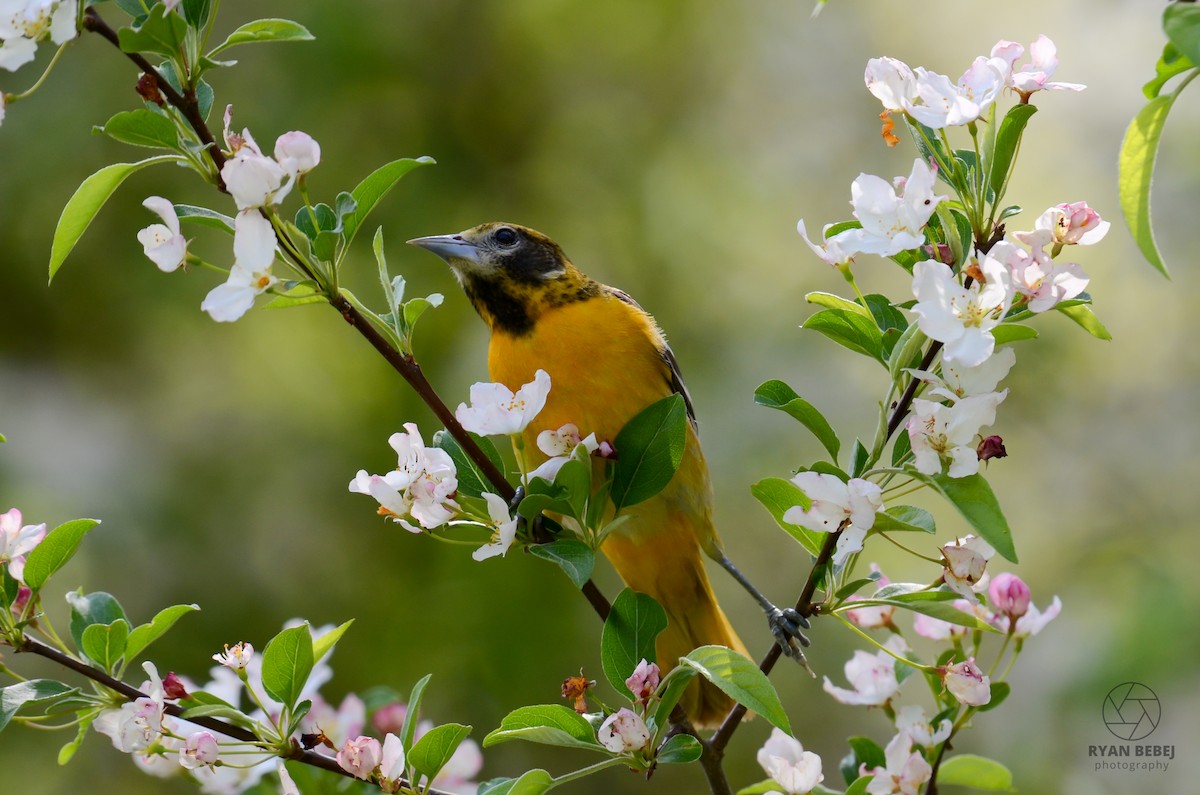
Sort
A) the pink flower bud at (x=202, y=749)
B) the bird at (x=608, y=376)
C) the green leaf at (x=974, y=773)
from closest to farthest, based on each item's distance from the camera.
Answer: the pink flower bud at (x=202, y=749)
the green leaf at (x=974, y=773)
the bird at (x=608, y=376)

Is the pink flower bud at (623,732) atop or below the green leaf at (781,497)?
below

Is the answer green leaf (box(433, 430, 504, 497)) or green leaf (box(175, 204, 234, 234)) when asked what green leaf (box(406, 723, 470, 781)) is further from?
green leaf (box(175, 204, 234, 234))

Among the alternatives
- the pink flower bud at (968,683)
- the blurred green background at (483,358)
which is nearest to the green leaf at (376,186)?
the pink flower bud at (968,683)

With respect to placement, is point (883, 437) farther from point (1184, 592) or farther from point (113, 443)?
point (113, 443)

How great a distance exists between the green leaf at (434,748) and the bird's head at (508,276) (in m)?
1.66

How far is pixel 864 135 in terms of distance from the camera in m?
8.59

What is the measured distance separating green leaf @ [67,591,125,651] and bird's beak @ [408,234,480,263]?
5.08 feet

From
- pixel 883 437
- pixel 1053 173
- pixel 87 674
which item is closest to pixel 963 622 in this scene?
pixel 883 437

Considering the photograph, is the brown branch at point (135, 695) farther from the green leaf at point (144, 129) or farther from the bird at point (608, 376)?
the bird at point (608, 376)

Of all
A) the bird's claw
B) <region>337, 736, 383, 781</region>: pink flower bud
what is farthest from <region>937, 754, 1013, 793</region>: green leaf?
<region>337, 736, 383, 781</region>: pink flower bud

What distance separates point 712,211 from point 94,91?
407 centimetres

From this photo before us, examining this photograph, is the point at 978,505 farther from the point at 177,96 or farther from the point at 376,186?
the point at 177,96

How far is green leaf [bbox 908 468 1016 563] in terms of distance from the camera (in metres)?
1.56

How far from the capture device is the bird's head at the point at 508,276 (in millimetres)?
3492
